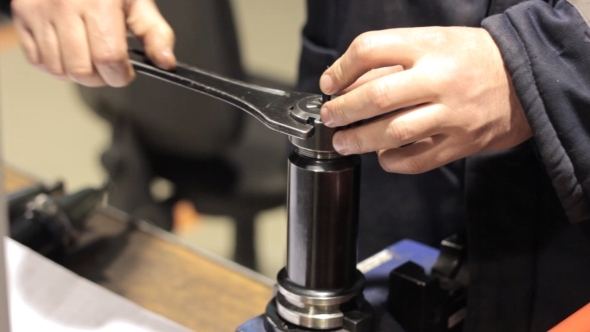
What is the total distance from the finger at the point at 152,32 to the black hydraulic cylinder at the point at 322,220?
177mm

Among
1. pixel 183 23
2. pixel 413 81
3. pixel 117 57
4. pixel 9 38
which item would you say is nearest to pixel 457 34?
pixel 413 81

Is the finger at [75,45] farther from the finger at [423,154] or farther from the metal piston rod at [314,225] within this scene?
the finger at [423,154]

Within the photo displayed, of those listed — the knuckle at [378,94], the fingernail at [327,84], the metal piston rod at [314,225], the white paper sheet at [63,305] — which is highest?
the knuckle at [378,94]

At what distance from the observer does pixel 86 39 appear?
1.75 feet

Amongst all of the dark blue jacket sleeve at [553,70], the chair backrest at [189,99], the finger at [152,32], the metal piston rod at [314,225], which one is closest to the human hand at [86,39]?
the finger at [152,32]

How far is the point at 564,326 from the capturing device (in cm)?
31

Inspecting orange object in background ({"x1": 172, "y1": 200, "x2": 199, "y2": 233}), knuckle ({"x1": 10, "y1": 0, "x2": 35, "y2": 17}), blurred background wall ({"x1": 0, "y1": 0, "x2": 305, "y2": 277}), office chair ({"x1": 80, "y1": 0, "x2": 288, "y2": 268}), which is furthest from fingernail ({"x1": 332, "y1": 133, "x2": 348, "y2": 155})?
orange object in background ({"x1": 172, "y1": 200, "x2": 199, "y2": 233})

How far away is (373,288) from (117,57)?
0.27 m

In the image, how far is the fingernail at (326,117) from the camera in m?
0.36

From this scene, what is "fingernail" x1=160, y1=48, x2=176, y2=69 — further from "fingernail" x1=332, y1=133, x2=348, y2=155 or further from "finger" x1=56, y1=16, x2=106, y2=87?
"fingernail" x1=332, y1=133, x2=348, y2=155

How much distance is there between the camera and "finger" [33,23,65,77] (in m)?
0.55

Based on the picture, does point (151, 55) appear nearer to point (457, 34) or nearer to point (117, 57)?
point (117, 57)

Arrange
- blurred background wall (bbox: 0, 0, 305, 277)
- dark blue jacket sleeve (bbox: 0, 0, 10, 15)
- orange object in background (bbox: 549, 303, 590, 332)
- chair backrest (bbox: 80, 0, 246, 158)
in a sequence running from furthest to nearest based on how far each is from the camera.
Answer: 1. blurred background wall (bbox: 0, 0, 305, 277)
2. chair backrest (bbox: 80, 0, 246, 158)
3. dark blue jacket sleeve (bbox: 0, 0, 10, 15)
4. orange object in background (bbox: 549, 303, 590, 332)

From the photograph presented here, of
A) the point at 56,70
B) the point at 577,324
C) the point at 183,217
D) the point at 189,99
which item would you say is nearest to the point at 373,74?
the point at 577,324
